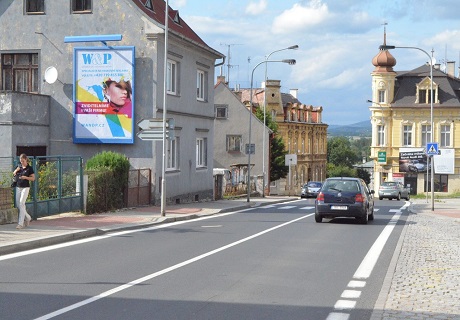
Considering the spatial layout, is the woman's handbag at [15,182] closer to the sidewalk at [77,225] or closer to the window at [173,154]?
the sidewalk at [77,225]

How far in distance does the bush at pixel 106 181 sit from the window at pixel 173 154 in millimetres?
5691

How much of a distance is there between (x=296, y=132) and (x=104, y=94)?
6237 centimetres

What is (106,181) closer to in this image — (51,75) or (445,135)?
(51,75)

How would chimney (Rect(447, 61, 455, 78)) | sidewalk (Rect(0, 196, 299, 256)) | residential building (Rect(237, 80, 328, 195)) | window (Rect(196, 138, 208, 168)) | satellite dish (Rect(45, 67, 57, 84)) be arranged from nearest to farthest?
sidewalk (Rect(0, 196, 299, 256)) → satellite dish (Rect(45, 67, 57, 84)) → window (Rect(196, 138, 208, 168)) → residential building (Rect(237, 80, 328, 195)) → chimney (Rect(447, 61, 455, 78))

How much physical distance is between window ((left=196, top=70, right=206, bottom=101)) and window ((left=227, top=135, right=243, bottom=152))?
100ft

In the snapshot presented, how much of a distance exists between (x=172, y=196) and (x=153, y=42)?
22.6 feet

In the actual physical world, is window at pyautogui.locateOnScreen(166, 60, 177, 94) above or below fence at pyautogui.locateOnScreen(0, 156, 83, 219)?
above

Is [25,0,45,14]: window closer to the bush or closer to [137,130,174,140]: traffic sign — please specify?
the bush

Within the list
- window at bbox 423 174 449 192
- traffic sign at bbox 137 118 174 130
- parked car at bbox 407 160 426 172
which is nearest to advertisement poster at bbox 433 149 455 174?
window at bbox 423 174 449 192

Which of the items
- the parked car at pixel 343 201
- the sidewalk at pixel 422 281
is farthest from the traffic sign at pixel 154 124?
the sidewalk at pixel 422 281

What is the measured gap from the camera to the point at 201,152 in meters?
38.1

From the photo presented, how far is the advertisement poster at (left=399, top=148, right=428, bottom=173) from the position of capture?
78562mm

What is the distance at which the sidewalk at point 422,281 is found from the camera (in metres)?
9.03

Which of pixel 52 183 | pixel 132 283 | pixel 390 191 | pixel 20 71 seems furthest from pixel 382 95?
pixel 132 283
